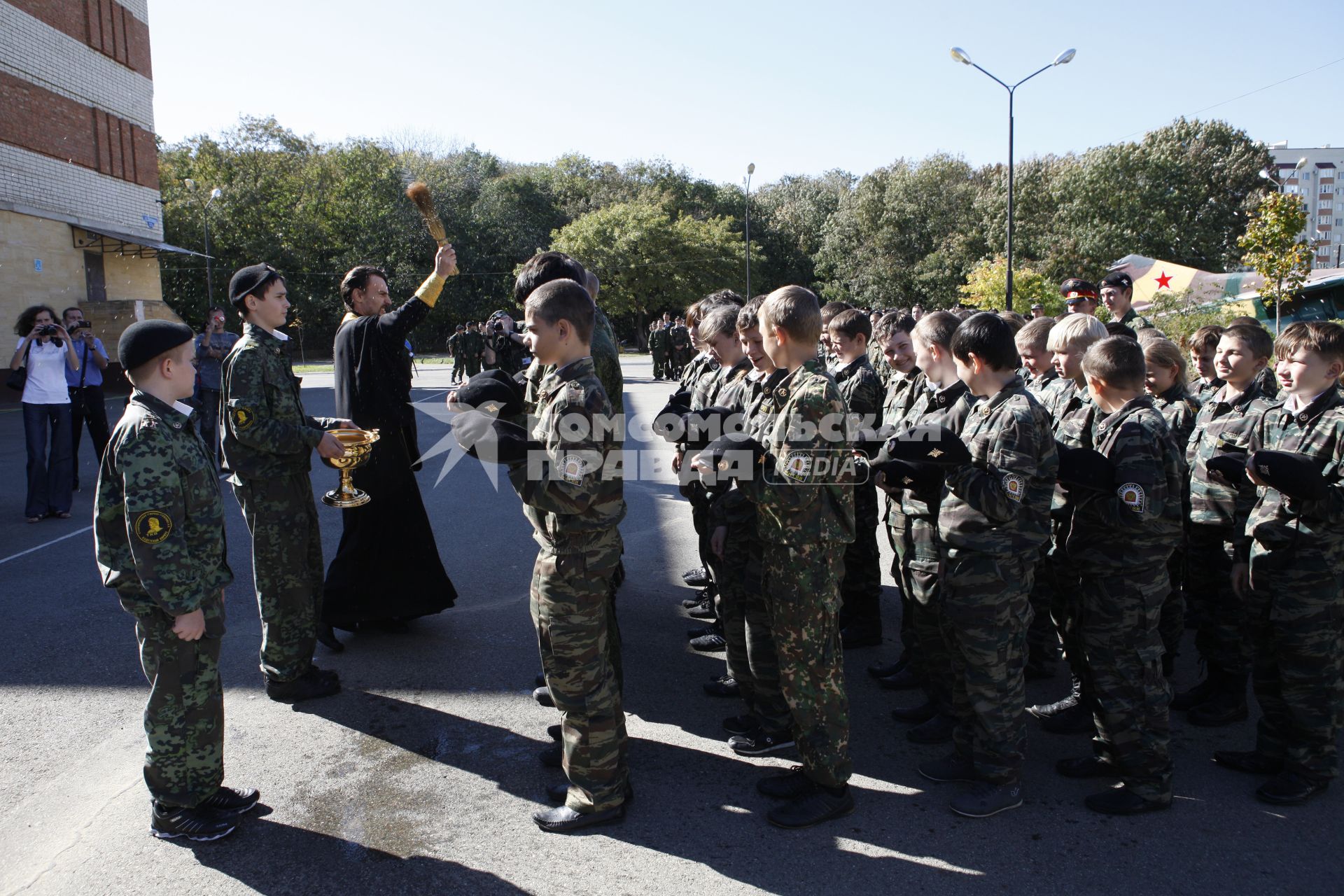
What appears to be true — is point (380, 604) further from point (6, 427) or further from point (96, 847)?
point (6, 427)

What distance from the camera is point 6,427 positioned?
14.7 meters

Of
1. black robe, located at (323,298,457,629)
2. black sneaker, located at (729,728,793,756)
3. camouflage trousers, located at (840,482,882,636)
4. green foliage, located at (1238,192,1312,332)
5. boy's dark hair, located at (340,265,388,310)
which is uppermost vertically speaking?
green foliage, located at (1238,192,1312,332)

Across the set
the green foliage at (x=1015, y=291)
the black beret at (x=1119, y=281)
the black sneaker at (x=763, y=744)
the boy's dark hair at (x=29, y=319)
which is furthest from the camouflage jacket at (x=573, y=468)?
the green foliage at (x=1015, y=291)

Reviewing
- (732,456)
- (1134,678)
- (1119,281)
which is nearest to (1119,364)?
(1134,678)

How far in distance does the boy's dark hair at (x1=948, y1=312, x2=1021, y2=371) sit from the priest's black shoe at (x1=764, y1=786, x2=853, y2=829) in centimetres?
173

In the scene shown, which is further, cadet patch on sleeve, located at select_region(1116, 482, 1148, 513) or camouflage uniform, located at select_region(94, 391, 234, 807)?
cadet patch on sleeve, located at select_region(1116, 482, 1148, 513)

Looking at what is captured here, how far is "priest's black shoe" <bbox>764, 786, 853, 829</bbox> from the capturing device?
3.14 metres

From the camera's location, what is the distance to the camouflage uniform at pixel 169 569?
296cm

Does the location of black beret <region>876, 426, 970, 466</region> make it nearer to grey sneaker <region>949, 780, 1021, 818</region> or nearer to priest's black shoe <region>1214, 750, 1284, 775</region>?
grey sneaker <region>949, 780, 1021, 818</region>

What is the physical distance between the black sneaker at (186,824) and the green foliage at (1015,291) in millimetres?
25723

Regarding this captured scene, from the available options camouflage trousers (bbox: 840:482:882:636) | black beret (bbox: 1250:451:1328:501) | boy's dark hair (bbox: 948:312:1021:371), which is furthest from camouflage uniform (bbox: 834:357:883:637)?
black beret (bbox: 1250:451:1328:501)

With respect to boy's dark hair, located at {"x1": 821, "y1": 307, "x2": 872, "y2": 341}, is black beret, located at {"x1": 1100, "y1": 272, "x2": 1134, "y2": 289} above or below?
above

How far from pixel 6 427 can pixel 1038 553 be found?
17264mm

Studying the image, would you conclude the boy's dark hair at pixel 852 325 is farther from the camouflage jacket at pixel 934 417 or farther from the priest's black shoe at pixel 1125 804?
the priest's black shoe at pixel 1125 804
